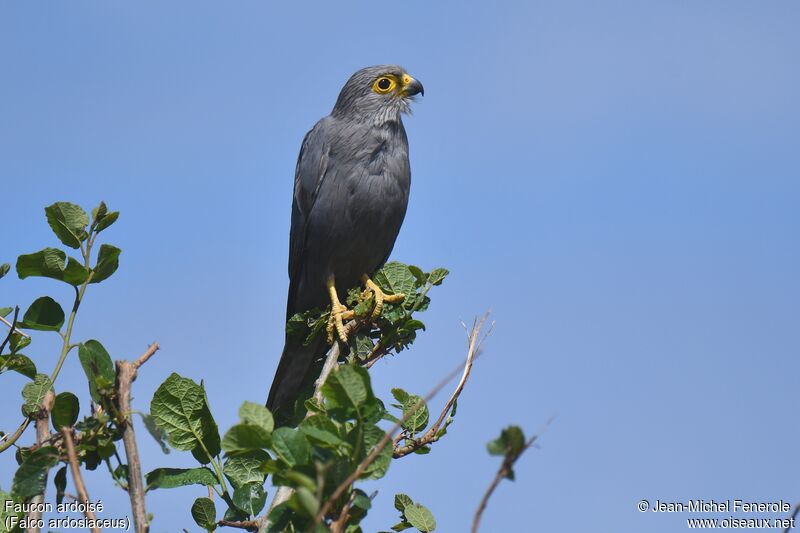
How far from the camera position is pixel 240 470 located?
2.87 m

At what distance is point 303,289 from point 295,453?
4.58m

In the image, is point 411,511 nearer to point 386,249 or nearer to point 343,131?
point 386,249

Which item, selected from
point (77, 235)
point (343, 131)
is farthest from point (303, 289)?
point (77, 235)

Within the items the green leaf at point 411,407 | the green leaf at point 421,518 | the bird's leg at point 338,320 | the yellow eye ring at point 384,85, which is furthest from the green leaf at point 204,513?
the yellow eye ring at point 384,85

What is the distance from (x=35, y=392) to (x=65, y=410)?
16.3 inches

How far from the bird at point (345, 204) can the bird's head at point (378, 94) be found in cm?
2

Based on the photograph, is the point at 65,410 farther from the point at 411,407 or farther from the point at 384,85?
the point at 384,85

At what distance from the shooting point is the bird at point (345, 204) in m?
6.39

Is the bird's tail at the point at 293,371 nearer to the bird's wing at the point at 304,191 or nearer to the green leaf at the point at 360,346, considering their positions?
the green leaf at the point at 360,346

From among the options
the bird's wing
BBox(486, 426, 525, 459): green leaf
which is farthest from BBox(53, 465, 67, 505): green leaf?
the bird's wing

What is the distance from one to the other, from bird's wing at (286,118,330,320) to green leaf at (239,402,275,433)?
4260 mm

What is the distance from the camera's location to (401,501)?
336 cm

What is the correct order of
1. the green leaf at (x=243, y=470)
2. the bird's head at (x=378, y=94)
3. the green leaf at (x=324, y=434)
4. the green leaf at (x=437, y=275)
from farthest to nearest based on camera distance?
the bird's head at (x=378, y=94) < the green leaf at (x=437, y=275) < the green leaf at (x=243, y=470) < the green leaf at (x=324, y=434)

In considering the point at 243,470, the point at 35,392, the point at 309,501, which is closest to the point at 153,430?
the point at 243,470
